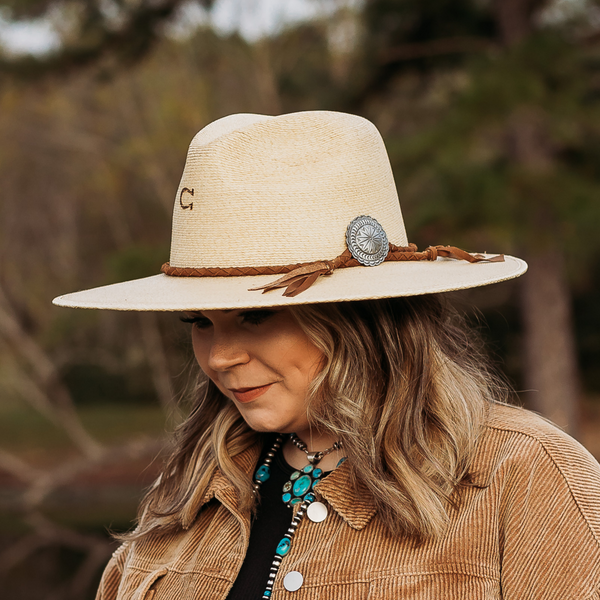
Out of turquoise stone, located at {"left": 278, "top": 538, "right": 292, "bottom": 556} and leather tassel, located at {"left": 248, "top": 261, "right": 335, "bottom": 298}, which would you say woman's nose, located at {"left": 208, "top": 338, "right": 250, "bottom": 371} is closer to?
leather tassel, located at {"left": 248, "top": 261, "right": 335, "bottom": 298}

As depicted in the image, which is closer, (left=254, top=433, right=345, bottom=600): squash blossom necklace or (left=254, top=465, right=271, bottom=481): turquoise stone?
(left=254, top=433, right=345, bottom=600): squash blossom necklace

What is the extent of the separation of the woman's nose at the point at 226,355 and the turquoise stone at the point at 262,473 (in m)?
0.30

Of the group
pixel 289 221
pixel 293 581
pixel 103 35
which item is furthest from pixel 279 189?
pixel 103 35

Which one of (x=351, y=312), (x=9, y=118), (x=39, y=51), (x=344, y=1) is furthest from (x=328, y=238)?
(x=9, y=118)

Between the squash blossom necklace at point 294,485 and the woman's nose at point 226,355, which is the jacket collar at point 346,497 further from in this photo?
the woman's nose at point 226,355

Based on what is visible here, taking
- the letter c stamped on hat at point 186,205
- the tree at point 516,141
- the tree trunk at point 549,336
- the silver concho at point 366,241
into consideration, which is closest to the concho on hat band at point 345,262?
the silver concho at point 366,241

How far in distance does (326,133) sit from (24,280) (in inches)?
514

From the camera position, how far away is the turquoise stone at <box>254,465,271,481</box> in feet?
4.98

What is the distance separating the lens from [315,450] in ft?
4.80

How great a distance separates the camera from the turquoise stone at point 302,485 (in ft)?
4.67

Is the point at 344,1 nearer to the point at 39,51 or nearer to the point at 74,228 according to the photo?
the point at 39,51

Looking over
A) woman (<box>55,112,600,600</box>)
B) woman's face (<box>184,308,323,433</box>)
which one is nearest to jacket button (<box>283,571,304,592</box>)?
woman (<box>55,112,600,600</box>)

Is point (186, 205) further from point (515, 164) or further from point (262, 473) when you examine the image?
point (515, 164)

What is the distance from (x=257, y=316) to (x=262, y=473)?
14.8 inches
